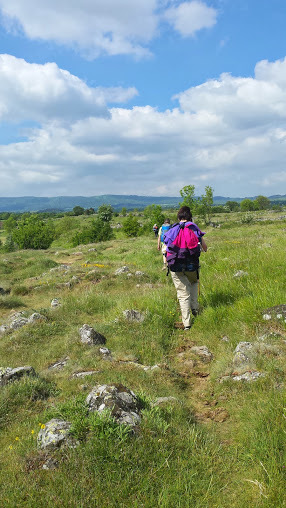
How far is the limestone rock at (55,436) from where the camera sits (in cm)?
305

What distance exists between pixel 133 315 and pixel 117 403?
13.2ft

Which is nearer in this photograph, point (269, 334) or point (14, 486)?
point (14, 486)

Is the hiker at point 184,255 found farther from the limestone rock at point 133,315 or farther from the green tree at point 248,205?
the green tree at point 248,205

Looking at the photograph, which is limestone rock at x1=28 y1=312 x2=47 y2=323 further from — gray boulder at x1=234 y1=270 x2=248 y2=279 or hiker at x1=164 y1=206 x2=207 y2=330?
gray boulder at x1=234 y1=270 x2=248 y2=279

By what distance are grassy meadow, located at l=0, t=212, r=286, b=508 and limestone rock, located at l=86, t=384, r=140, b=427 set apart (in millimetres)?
128

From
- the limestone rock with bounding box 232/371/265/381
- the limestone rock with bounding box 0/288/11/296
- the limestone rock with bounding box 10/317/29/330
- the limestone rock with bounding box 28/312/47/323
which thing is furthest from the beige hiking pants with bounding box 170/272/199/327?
the limestone rock with bounding box 0/288/11/296

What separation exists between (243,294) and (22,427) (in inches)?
219

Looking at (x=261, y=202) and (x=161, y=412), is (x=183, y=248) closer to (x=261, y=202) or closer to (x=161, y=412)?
(x=161, y=412)

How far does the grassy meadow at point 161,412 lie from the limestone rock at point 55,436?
0.29ft

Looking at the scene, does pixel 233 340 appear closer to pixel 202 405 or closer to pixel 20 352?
pixel 202 405

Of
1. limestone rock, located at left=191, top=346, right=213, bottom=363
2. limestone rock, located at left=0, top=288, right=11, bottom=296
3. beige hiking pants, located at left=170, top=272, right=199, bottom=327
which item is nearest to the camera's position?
limestone rock, located at left=191, top=346, right=213, bottom=363

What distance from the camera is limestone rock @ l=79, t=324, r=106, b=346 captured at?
6.43 metres

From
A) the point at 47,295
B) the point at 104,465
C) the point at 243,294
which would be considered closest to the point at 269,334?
the point at 243,294

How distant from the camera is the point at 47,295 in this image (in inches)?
488
